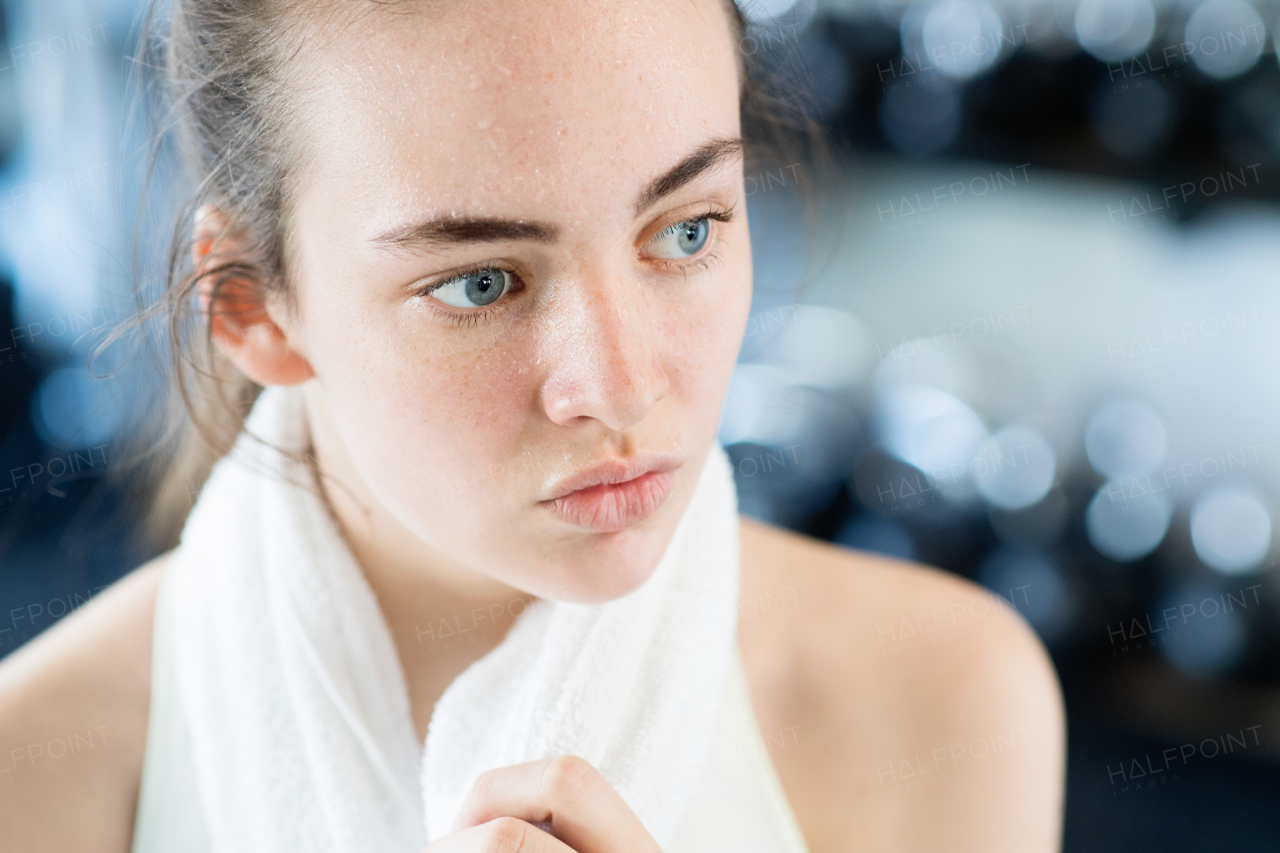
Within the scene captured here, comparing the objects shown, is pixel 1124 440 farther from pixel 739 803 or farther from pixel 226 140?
pixel 226 140

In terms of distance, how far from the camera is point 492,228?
1.43 ft

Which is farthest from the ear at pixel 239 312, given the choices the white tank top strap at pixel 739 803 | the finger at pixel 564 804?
the white tank top strap at pixel 739 803

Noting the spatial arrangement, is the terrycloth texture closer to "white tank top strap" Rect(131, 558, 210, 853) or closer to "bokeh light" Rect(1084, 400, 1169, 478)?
"white tank top strap" Rect(131, 558, 210, 853)

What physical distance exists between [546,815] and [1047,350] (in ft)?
3.45

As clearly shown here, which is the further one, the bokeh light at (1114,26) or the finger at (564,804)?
the bokeh light at (1114,26)

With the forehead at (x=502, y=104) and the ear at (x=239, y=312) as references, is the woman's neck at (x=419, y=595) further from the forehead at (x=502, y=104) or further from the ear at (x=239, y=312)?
the forehead at (x=502, y=104)

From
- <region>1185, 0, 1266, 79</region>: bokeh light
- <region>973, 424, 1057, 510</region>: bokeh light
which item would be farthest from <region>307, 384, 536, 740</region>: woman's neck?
<region>1185, 0, 1266, 79</region>: bokeh light

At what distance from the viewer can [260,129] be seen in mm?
514

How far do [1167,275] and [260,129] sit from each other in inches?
43.2

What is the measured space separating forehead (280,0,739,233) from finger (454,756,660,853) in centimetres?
26

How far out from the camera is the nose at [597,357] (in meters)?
0.45

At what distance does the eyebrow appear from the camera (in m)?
0.44

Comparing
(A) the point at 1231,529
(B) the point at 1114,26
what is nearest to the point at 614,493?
(B) the point at 1114,26

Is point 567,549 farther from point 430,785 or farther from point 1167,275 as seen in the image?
point 1167,275
